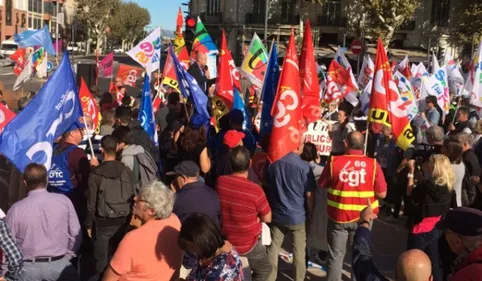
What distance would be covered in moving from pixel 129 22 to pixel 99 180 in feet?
276

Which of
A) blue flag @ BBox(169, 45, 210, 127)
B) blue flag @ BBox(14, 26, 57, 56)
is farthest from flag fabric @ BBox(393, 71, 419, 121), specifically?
blue flag @ BBox(14, 26, 57, 56)

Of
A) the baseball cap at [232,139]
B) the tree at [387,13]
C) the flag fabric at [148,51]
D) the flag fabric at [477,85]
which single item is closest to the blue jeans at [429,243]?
the baseball cap at [232,139]

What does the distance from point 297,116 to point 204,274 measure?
3.11m

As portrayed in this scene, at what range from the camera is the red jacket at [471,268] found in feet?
9.38

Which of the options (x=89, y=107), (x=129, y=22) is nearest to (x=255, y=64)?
(x=89, y=107)

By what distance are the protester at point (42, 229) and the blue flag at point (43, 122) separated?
1.98ft

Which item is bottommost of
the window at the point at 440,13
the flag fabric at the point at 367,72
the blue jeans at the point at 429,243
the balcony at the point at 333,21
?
the blue jeans at the point at 429,243

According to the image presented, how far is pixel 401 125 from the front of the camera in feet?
23.1

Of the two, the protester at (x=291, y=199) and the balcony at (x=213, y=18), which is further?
the balcony at (x=213, y=18)

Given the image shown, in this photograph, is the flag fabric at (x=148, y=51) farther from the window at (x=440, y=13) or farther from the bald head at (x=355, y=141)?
the window at (x=440, y=13)

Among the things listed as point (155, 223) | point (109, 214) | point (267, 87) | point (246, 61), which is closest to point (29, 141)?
point (109, 214)

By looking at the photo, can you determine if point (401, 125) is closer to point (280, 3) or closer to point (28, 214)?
point (28, 214)

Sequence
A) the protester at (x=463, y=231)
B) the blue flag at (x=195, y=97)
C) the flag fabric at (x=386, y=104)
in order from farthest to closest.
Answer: the blue flag at (x=195, y=97) < the flag fabric at (x=386, y=104) < the protester at (x=463, y=231)

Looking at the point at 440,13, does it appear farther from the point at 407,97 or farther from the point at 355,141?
the point at 355,141
